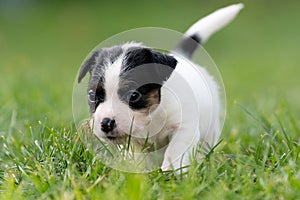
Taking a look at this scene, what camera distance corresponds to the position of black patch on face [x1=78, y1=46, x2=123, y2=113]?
328cm

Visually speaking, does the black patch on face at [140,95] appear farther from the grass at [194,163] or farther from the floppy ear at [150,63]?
the grass at [194,163]

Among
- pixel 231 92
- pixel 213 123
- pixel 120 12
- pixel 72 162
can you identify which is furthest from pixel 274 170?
pixel 120 12

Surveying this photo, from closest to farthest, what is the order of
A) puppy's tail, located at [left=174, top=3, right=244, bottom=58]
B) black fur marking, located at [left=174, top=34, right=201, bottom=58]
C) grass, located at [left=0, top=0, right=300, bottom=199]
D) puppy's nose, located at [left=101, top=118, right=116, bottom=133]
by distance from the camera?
grass, located at [left=0, top=0, right=300, bottom=199], puppy's nose, located at [left=101, top=118, right=116, bottom=133], black fur marking, located at [left=174, top=34, right=201, bottom=58], puppy's tail, located at [left=174, top=3, right=244, bottom=58]

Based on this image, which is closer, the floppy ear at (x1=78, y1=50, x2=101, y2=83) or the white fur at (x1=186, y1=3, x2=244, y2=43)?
the floppy ear at (x1=78, y1=50, x2=101, y2=83)

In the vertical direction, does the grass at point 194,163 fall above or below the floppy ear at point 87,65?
below

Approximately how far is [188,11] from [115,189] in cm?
1467

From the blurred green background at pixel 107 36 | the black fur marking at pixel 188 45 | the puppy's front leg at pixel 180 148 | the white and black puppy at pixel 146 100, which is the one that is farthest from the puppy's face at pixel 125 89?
the blurred green background at pixel 107 36

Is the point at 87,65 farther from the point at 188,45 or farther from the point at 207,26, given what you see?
the point at 207,26

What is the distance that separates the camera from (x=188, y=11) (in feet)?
56.3

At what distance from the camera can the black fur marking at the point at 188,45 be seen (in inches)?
175

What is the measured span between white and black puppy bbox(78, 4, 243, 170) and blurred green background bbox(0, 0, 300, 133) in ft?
3.65

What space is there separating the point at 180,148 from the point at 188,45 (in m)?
1.25

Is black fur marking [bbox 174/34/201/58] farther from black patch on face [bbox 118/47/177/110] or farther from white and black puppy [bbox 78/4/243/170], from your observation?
black patch on face [bbox 118/47/177/110]

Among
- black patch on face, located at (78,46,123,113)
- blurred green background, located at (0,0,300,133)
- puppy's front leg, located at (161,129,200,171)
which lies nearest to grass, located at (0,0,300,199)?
blurred green background, located at (0,0,300,133)
